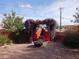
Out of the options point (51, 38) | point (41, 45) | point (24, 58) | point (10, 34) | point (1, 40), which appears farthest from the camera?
point (10, 34)

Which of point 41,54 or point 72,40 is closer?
point 41,54

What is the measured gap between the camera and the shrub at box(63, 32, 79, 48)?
20.0 metres

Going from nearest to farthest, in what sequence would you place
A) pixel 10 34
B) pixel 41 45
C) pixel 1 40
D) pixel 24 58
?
1. pixel 24 58
2. pixel 41 45
3. pixel 1 40
4. pixel 10 34

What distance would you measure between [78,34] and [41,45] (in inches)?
156

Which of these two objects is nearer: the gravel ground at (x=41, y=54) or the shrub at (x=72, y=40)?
the gravel ground at (x=41, y=54)

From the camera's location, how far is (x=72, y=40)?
20.3 m

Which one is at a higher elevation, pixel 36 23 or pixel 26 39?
pixel 36 23

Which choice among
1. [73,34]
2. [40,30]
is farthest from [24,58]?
[40,30]

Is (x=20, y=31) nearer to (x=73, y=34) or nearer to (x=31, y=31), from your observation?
(x=31, y=31)

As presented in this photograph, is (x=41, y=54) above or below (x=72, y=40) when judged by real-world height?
below

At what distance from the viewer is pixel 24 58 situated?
12.9 m

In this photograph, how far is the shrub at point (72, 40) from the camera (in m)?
20.0

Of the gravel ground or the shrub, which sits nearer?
the gravel ground

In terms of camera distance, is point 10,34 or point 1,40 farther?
point 10,34
